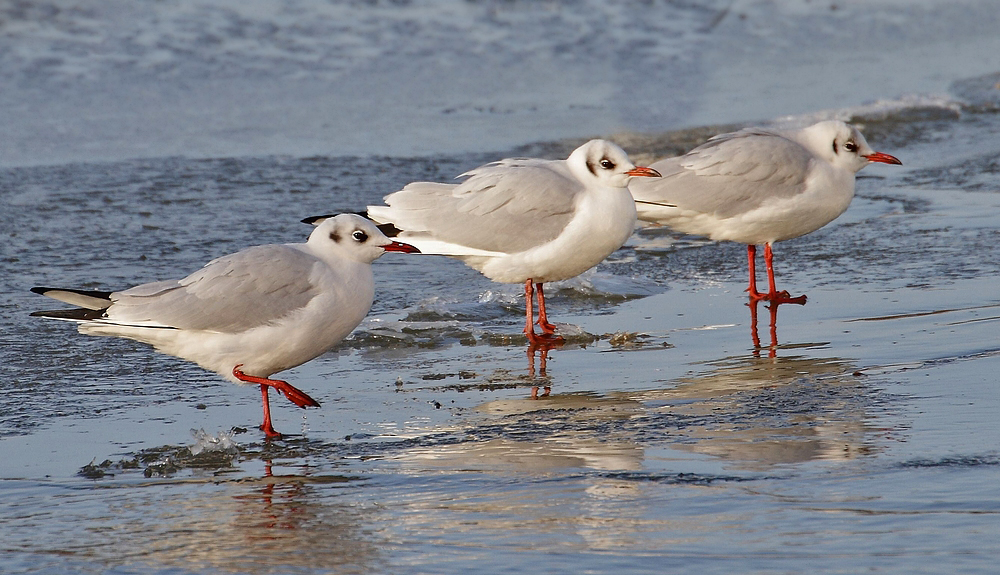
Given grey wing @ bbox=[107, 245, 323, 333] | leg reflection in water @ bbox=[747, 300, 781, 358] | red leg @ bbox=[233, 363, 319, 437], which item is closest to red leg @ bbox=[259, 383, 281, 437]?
red leg @ bbox=[233, 363, 319, 437]

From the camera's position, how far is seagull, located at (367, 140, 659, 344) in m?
6.80

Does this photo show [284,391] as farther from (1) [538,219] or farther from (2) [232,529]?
(1) [538,219]

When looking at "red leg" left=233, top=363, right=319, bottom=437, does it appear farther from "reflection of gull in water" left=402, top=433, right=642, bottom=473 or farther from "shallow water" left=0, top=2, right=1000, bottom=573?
"reflection of gull in water" left=402, top=433, right=642, bottom=473

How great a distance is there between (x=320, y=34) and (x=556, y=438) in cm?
1275

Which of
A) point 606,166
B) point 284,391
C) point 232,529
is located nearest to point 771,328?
point 606,166

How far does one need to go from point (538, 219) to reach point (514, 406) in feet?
5.50

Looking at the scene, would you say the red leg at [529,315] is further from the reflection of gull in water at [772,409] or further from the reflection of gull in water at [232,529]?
the reflection of gull in water at [232,529]

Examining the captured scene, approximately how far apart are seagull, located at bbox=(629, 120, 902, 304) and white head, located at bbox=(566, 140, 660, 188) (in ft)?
3.29

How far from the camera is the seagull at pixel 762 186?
25.4ft

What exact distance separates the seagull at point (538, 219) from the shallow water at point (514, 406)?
0.32 metres

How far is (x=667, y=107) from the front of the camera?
1409 centimetres

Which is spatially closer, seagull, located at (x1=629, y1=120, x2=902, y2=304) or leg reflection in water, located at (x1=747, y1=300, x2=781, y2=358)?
leg reflection in water, located at (x1=747, y1=300, x2=781, y2=358)

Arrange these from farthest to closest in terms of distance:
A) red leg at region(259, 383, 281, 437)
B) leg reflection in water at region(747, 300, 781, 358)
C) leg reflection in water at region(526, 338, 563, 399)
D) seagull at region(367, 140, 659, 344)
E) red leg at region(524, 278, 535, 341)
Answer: seagull at region(367, 140, 659, 344)
red leg at region(524, 278, 535, 341)
leg reflection in water at region(747, 300, 781, 358)
leg reflection in water at region(526, 338, 563, 399)
red leg at region(259, 383, 281, 437)

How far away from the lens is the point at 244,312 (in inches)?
210
